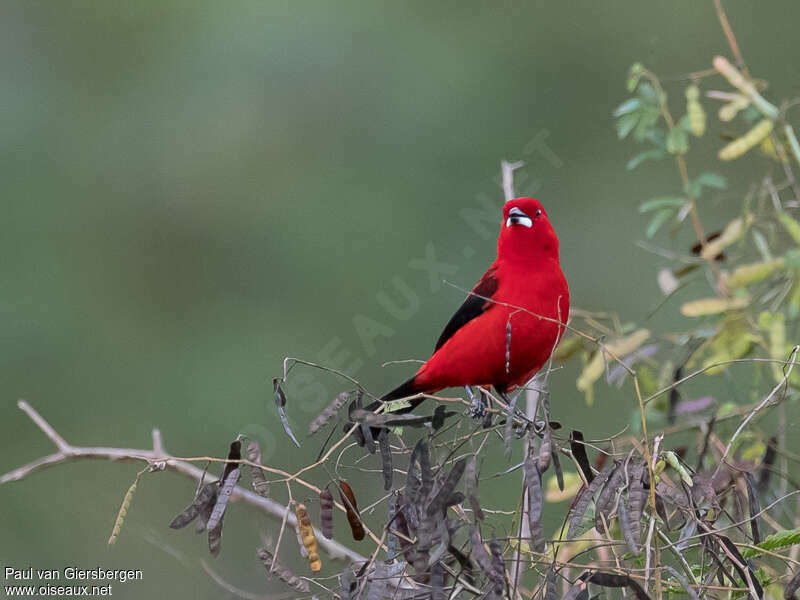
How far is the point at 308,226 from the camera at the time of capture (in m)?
8.99

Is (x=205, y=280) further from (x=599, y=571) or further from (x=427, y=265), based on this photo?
(x=599, y=571)

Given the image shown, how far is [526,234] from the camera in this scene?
12.2ft

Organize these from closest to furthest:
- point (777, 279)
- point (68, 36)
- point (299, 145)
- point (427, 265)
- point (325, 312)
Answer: point (777, 279), point (427, 265), point (325, 312), point (299, 145), point (68, 36)

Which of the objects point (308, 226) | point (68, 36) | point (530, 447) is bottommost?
point (308, 226)

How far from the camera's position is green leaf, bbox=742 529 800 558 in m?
2.05

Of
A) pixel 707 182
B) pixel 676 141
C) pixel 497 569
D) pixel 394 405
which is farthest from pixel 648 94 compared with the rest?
pixel 497 569

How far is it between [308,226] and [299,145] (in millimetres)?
999

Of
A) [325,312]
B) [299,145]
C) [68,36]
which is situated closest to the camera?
[325,312]

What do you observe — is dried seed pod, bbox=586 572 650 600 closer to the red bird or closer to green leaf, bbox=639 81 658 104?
the red bird

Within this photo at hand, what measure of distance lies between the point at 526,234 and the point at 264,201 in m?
5.83

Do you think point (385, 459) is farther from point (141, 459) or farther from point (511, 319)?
point (511, 319)

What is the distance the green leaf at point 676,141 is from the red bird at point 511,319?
0.48 metres

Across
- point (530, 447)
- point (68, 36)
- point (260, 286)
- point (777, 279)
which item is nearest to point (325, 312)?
point (260, 286)

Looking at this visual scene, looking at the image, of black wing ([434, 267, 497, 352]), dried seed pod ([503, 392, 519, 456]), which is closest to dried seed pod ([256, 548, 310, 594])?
dried seed pod ([503, 392, 519, 456])
